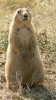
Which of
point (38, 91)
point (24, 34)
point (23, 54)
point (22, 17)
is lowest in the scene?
point (38, 91)

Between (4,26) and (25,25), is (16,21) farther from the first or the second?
(4,26)

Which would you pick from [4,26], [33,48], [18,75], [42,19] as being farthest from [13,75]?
[42,19]

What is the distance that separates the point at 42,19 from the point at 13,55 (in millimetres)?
3552

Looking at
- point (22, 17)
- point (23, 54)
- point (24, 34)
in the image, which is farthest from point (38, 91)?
point (22, 17)

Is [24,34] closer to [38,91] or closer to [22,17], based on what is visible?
[22,17]

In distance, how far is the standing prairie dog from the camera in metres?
5.78

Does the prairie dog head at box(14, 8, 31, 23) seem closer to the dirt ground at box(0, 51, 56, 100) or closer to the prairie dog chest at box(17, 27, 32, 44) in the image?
the prairie dog chest at box(17, 27, 32, 44)

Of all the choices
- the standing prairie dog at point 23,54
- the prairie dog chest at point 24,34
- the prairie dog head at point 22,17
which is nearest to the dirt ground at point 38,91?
the standing prairie dog at point 23,54

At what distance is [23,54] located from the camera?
5777 millimetres

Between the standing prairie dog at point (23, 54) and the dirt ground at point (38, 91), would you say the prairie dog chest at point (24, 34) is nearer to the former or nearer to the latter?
the standing prairie dog at point (23, 54)

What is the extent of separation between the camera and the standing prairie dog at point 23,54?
5.78 meters

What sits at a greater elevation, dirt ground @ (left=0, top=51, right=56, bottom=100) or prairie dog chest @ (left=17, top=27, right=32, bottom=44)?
prairie dog chest @ (left=17, top=27, right=32, bottom=44)

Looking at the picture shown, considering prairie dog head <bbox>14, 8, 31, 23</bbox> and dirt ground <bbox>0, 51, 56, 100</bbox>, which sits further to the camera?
prairie dog head <bbox>14, 8, 31, 23</bbox>

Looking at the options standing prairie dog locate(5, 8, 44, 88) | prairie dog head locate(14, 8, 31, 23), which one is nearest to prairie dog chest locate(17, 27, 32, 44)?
standing prairie dog locate(5, 8, 44, 88)
